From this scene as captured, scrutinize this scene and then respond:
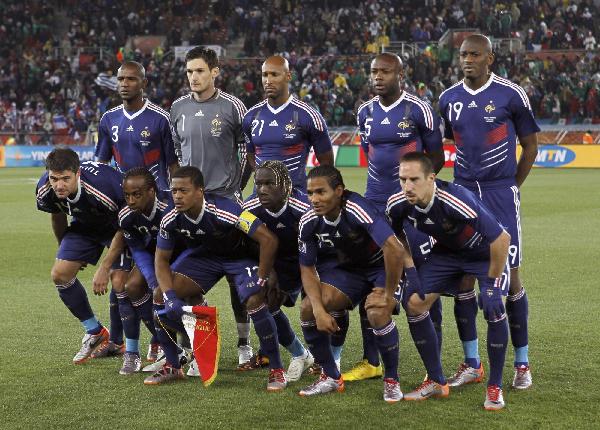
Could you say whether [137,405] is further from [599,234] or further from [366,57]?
[366,57]

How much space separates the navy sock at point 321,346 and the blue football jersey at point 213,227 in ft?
2.51

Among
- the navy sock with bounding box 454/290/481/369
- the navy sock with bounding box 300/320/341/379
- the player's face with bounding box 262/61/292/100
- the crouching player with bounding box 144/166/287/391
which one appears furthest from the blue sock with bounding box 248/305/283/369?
the player's face with bounding box 262/61/292/100

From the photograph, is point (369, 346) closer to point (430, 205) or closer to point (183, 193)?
point (430, 205)

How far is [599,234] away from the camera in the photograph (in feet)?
48.3

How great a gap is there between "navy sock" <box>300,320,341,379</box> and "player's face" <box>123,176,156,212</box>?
148 cm

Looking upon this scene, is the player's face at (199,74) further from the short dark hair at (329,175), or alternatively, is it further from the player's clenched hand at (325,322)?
the player's clenched hand at (325,322)

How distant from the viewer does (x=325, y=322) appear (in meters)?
6.16

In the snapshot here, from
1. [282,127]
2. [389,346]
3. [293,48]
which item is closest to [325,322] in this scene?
[389,346]

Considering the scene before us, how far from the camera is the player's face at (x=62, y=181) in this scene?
6949 millimetres

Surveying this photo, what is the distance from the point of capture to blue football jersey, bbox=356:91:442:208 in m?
7.08

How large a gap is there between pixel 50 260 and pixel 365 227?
7801mm

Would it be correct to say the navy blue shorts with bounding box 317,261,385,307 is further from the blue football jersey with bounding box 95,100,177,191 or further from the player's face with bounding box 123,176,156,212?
the blue football jersey with bounding box 95,100,177,191

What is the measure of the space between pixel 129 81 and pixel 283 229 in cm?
204

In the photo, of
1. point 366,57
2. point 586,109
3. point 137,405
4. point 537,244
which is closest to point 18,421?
point 137,405
